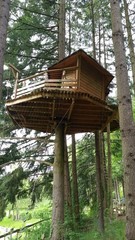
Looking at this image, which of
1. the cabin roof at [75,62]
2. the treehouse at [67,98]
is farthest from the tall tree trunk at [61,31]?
the cabin roof at [75,62]

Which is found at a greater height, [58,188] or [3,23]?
[3,23]

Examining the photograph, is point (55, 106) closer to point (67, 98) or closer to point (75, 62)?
point (67, 98)

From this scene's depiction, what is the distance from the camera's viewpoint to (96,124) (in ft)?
33.8

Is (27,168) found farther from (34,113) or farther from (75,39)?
(75,39)

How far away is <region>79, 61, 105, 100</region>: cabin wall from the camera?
889cm

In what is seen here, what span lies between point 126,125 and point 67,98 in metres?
2.75

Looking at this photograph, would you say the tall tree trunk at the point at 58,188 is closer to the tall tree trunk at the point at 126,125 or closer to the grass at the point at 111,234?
the grass at the point at 111,234

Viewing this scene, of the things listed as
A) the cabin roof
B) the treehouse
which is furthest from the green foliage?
the cabin roof

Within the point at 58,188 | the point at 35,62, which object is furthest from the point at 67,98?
the point at 35,62

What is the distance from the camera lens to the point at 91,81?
9289mm

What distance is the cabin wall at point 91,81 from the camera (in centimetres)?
889

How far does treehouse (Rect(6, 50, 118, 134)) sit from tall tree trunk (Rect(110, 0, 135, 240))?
77.3 inches

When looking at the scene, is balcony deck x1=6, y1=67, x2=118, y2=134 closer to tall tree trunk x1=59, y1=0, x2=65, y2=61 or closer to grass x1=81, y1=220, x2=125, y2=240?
tall tree trunk x1=59, y1=0, x2=65, y2=61

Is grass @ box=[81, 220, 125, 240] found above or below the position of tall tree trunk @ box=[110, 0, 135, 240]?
Answer: below
